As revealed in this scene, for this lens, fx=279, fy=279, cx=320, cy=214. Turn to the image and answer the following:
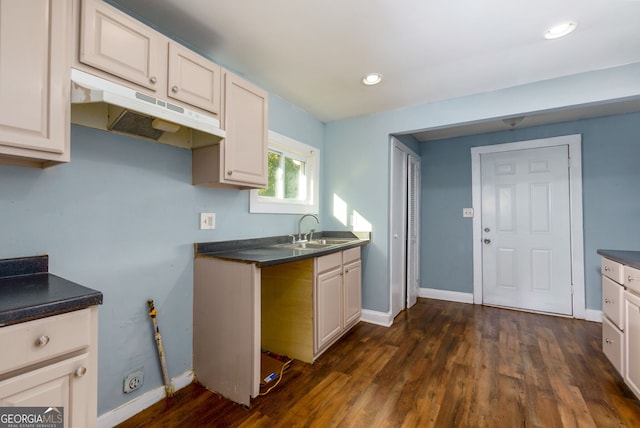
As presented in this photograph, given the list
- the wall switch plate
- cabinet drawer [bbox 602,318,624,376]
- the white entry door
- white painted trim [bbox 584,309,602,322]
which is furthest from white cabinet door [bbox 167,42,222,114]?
white painted trim [bbox 584,309,602,322]

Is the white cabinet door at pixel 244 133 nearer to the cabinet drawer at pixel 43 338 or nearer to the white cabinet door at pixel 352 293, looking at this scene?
the cabinet drawer at pixel 43 338

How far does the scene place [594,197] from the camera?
319cm

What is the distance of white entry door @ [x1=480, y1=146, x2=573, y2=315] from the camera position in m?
3.32

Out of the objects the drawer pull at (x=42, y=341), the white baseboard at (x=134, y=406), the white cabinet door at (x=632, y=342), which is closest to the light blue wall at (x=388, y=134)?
the white cabinet door at (x=632, y=342)

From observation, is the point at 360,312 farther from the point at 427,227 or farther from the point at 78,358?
the point at 78,358

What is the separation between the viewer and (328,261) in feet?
7.70

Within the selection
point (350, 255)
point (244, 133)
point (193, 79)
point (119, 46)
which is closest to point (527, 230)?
point (350, 255)

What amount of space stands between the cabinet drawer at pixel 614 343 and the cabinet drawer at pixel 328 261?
1.95 metres

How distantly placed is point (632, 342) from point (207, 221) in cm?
281

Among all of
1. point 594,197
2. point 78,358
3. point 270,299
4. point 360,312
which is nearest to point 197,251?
point 270,299

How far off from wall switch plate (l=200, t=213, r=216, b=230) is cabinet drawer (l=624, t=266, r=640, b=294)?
2.68 m

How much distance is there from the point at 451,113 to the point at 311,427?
2790 mm

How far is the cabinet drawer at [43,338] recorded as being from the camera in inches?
31.4

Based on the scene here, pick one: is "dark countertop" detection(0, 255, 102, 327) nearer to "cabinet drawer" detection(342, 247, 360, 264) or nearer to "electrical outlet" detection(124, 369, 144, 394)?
"electrical outlet" detection(124, 369, 144, 394)
